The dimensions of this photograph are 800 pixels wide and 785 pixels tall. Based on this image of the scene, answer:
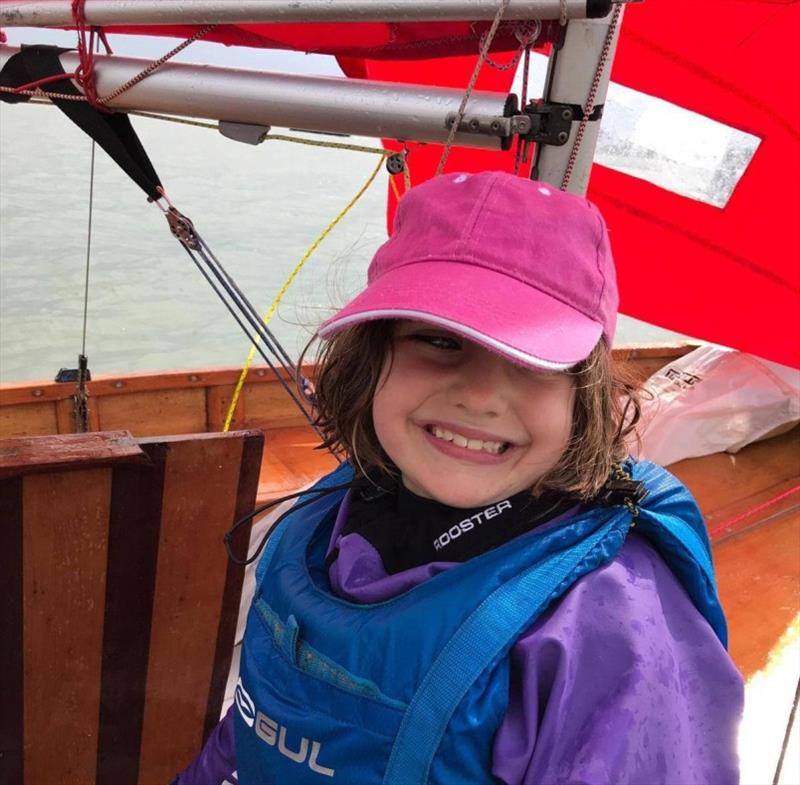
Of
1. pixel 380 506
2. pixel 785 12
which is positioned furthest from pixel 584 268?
pixel 785 12

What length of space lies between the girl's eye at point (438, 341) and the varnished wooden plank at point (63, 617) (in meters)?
0.72

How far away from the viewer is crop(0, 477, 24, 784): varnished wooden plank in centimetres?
130

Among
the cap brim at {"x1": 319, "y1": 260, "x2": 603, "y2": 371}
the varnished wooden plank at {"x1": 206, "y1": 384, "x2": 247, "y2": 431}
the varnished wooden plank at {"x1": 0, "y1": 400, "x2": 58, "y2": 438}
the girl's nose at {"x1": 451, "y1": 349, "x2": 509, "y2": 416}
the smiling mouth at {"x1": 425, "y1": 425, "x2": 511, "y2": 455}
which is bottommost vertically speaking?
the varnished wooden plank at {"x1": 0, "y1": 400, "x2": 58, "y2": 438}

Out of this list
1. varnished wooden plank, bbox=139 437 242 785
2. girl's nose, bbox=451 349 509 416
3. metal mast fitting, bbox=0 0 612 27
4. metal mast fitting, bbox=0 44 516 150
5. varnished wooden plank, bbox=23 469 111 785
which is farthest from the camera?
varnished wooden plank, bbox=139 437 242 785

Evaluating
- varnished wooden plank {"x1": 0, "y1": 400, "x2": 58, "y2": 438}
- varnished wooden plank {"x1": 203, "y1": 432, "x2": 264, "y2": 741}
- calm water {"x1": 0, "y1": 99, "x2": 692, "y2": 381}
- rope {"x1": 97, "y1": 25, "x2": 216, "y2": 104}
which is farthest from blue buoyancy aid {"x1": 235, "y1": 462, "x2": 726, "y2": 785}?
calm water {"x1": 0, "y1": 99, "x2": 692, "y2": 381}

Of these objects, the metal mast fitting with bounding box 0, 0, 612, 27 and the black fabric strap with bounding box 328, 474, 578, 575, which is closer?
the black fabric strap with bounding box 328, 474, 578, 575

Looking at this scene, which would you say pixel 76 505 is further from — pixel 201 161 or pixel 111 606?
pixel 201 161

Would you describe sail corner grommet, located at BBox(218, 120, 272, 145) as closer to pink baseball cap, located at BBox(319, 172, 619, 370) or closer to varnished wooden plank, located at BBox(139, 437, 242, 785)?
varnished wooden plank, located at BBox(139, 437, 242, 785)

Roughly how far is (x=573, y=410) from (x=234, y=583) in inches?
38.7

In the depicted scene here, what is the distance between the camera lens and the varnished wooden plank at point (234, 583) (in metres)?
1.49

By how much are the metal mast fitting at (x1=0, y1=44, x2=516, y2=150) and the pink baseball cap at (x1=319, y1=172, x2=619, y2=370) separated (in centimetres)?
40

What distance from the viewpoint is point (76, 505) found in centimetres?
136

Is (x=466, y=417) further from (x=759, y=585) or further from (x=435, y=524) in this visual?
(x=759, y=585)

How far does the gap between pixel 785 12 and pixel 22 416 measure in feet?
8.64
